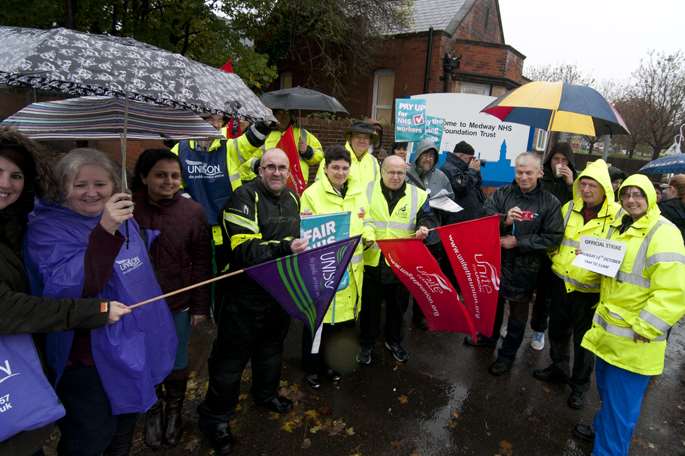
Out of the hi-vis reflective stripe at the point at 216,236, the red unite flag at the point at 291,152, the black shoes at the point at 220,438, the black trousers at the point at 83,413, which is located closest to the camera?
the black trousers at the point at 83,413

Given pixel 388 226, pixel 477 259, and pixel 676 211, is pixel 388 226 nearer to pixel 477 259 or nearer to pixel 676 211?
pixel 477 259

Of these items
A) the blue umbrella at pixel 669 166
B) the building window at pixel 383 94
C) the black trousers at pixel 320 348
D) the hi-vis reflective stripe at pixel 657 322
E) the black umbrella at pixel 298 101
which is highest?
the building window at pixel 383 94

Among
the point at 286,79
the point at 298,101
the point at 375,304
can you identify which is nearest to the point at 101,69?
the point at 298,101

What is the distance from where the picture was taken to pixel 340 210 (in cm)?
368

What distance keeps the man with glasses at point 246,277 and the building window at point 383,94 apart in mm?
13749

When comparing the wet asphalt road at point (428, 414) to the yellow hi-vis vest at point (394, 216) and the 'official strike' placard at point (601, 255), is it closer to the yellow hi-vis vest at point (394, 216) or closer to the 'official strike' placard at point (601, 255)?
the yellow hi-vis vest at point (394, 216)

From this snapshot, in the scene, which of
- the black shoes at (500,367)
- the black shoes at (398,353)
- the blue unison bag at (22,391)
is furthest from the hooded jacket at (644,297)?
the blue unison bag at (22,391)

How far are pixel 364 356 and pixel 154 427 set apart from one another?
1.99m

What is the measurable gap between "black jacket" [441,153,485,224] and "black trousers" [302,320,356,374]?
7.29 ft

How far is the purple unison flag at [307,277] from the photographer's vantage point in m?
2.65

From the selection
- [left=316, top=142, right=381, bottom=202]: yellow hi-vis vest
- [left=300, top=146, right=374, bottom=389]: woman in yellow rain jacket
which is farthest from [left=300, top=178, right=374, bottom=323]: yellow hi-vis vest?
[left=316, top=142, right=381, bottom=202]: yellow hi-vis vest

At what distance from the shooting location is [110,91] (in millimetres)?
1671

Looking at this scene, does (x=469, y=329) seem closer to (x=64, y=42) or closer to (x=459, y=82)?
(x=64, y=42)

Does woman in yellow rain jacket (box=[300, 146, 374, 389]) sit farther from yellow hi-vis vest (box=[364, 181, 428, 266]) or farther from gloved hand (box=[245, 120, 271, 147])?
gloved hand (box=[245, 120, 271, 147])
